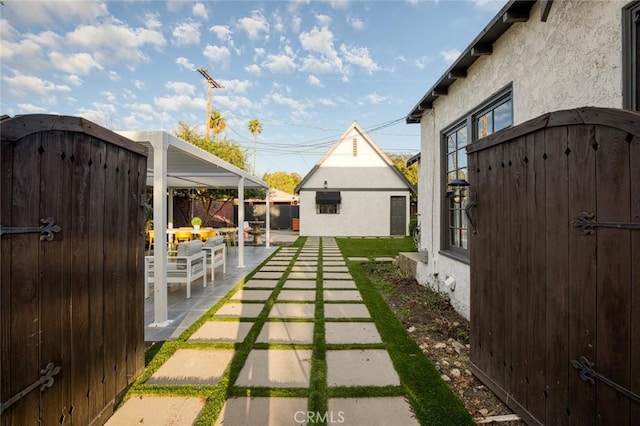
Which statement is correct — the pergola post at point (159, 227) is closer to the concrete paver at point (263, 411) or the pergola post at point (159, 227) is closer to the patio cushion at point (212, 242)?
the concrete paver at point (263, 411)

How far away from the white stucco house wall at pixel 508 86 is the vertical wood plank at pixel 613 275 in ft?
2.73

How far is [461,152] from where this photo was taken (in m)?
4.77

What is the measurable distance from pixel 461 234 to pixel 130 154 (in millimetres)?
4600

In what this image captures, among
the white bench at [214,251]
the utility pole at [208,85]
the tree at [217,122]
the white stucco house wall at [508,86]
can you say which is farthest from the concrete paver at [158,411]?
the tree at [217,122]

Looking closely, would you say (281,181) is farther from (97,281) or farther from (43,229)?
(43,229)

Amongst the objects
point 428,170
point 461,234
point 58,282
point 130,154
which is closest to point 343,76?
point 428,170

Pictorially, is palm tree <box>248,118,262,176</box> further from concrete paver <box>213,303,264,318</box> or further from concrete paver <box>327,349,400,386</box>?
concrete paver <box>327,349,400,386</box>

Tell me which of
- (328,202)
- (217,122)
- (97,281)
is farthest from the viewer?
(217,122)

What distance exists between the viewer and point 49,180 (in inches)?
68.7

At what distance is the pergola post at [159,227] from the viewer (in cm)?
405

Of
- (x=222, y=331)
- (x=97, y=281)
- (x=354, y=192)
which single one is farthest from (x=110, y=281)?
(x=354, y=192)

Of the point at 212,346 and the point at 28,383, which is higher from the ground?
the point at 28,383

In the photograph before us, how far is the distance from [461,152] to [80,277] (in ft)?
16.3

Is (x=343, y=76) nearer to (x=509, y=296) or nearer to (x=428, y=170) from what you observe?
(x=428, y=170)
